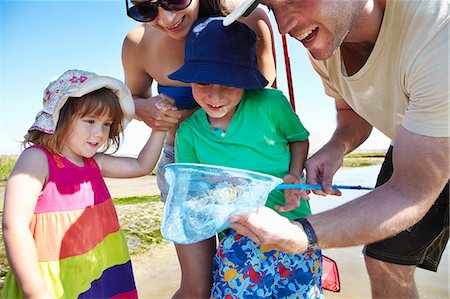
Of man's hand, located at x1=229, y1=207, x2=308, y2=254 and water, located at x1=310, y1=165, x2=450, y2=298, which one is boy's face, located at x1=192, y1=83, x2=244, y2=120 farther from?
water, located at x1=310, y1=165, x2=450, y2=298

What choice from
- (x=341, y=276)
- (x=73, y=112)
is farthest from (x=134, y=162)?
(x=341, y=276)

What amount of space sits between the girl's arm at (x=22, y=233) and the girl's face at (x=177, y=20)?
1010 millimetres

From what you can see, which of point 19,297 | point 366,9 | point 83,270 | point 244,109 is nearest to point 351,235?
point 244,109

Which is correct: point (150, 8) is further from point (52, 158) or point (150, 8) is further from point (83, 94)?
point (52, 158)

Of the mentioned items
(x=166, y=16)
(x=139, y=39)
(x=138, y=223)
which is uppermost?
(x=166, y=16)

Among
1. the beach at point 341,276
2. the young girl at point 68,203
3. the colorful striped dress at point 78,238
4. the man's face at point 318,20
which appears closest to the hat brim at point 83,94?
the young girl at point 68,203

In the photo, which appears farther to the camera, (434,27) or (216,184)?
(434,27)

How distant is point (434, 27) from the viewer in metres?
1.71

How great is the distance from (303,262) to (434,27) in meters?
1.17

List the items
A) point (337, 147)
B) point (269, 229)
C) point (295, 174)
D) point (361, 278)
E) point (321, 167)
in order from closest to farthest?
point (269, 229) → point (295, 174) → point (321, 167) → point (337, 147) → point (361, 278)

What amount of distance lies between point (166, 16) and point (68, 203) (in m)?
1.04

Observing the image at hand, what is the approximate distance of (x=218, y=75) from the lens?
6.60ft

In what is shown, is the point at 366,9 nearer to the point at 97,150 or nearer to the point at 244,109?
the point at 244,109

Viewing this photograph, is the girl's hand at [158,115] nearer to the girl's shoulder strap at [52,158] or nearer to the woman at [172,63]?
the woman at [172,63]
